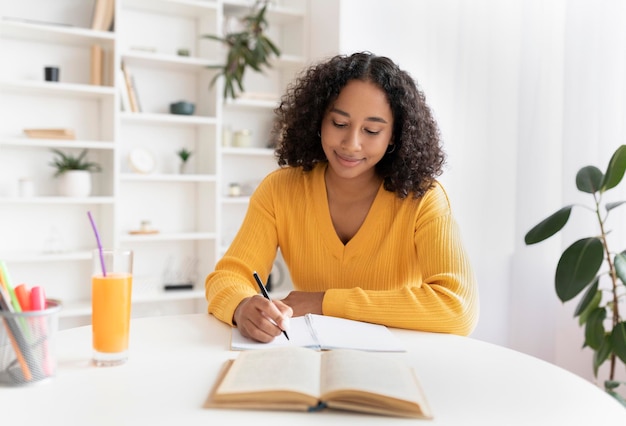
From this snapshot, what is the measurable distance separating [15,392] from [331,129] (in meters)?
1.03

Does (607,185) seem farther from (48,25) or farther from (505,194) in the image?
(48,25)

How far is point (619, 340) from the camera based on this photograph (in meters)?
2.00

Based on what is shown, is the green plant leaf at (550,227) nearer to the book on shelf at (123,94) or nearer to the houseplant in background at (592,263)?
the houseplant in background at (592,263)

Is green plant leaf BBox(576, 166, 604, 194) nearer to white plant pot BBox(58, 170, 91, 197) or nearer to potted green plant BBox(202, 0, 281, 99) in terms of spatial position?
potted green plant BBox(202, 0, 281, 99)

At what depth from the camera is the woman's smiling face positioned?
5.42ft

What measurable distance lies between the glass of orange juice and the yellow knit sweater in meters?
0.39

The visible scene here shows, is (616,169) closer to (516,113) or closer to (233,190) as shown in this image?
(516,113)

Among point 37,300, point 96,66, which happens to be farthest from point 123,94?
point 37,300

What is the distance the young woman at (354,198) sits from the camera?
162 cm

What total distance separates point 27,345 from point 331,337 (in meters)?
0.53

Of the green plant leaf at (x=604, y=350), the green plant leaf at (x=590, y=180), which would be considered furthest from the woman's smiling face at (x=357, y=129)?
the green plant leaf at (x=604, y=350)

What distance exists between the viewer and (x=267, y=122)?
3.90m

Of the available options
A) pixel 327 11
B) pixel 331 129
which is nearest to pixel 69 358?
pixel 331 129

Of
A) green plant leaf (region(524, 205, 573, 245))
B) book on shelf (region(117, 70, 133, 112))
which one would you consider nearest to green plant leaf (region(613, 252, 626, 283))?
green plant leaf (region(524, 205, 573, 245))
